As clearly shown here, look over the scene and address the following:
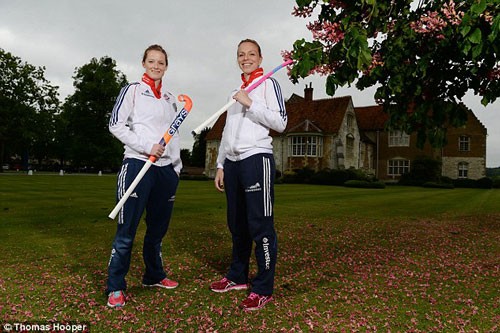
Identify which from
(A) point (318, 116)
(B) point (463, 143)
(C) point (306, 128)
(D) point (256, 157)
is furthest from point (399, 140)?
(D) point (256, 157)

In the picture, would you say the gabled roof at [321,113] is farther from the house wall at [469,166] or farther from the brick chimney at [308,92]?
the house wall at [469,166]

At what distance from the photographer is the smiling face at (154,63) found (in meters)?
4.07

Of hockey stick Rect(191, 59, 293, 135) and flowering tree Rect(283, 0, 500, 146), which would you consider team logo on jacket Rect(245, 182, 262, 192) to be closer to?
hockey stick Rect(191, 59, 293, 135)

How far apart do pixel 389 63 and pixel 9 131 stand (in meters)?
48.4

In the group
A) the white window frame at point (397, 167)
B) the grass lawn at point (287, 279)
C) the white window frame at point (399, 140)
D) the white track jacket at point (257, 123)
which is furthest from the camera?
the white window frame at point (397, 167)

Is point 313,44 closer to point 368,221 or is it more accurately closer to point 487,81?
point 487,81

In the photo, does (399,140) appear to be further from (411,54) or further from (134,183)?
(134,183)

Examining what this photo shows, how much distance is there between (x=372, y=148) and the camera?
150ft

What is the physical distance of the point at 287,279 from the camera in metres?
4.95

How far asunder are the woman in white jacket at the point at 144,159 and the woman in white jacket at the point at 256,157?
71 centimetres

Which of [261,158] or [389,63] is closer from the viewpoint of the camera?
[261,158]

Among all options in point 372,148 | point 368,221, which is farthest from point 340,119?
point 368,221

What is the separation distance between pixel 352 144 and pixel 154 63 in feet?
127

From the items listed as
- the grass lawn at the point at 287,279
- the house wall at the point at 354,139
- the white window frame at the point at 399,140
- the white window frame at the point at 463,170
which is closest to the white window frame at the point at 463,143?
the white window frame at the point at 463,170
